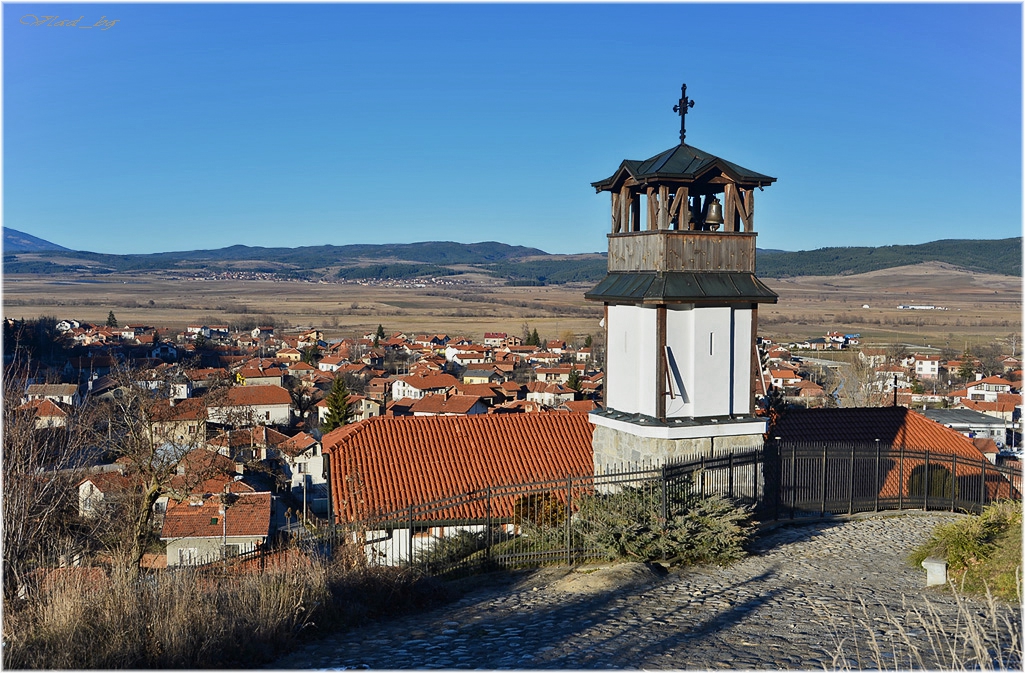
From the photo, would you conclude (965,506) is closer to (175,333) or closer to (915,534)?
(915,534)

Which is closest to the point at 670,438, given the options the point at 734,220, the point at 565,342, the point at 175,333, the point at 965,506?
the point at 734,220

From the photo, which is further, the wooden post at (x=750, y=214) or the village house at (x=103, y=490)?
the village house at (x=103, y=490)

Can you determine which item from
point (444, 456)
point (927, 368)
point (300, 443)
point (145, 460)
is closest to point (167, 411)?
point (145, 460)

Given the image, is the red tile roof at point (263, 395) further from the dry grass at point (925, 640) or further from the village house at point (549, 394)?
the dry grass at point (925, 640)

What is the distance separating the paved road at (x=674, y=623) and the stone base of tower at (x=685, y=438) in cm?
224

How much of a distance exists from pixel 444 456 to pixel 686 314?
6.60m

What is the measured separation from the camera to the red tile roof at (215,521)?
26.6 m

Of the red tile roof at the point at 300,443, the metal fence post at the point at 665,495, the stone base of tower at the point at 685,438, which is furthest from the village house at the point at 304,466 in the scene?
the metal fence post at the point at 665,495

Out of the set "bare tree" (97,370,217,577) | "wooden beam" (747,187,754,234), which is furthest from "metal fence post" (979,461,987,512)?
"bare tree" (97,370,217,577)

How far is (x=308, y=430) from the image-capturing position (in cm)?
5700

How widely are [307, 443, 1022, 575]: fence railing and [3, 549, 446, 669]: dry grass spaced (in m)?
2.38

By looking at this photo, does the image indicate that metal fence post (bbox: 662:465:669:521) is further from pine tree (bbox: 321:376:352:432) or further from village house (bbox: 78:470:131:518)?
pine tree (bbox: 321:376:352:432)

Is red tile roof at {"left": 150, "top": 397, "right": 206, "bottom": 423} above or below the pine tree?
above

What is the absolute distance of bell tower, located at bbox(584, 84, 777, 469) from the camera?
13.9 meters
